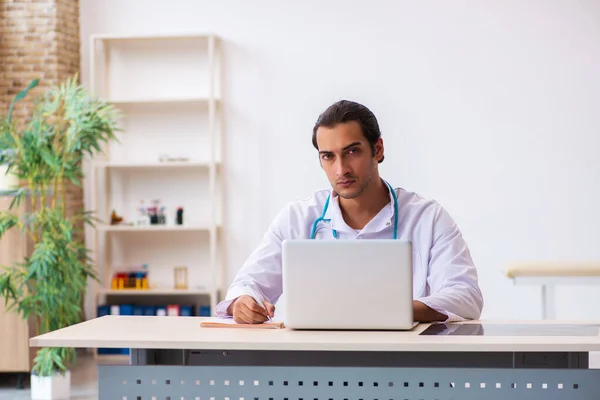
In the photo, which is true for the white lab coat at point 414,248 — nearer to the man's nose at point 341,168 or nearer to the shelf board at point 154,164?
the man's nose at point 341,168

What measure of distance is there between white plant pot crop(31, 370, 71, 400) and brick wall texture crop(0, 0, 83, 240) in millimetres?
2099

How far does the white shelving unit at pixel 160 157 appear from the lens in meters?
6.31

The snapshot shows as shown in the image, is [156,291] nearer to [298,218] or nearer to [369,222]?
[298,218]

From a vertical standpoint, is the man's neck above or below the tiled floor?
above

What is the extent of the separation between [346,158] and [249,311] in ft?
1.95

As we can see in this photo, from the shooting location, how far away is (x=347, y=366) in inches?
91.3

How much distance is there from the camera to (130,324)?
2529 millimetres

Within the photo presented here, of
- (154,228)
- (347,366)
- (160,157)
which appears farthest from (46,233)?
(347,366)

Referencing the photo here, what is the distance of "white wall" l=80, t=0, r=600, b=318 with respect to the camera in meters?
6.05

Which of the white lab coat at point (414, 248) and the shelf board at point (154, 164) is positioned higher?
the shelf board at point (154, 164)

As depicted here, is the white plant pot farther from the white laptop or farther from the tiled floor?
the white laptop

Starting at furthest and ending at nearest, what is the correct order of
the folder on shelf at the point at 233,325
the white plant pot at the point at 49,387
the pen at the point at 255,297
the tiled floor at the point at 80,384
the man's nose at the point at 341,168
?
the tiled floor at the point at 80,384 < the white plant pot at the point at 49,387 < the man's nose at the point at 341,168 < the pen at the point at 255,297 < the folder on shelf at the point at 233,325

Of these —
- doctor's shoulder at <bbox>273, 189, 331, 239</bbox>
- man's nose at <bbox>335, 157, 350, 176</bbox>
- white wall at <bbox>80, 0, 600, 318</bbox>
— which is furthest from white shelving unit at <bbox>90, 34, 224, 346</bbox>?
man's nose at <bbox>335, 157, 350, 176</bbox>

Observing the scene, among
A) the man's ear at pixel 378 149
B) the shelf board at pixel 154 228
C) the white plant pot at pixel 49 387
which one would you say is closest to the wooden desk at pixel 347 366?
the man's ear at pixel 378 149
